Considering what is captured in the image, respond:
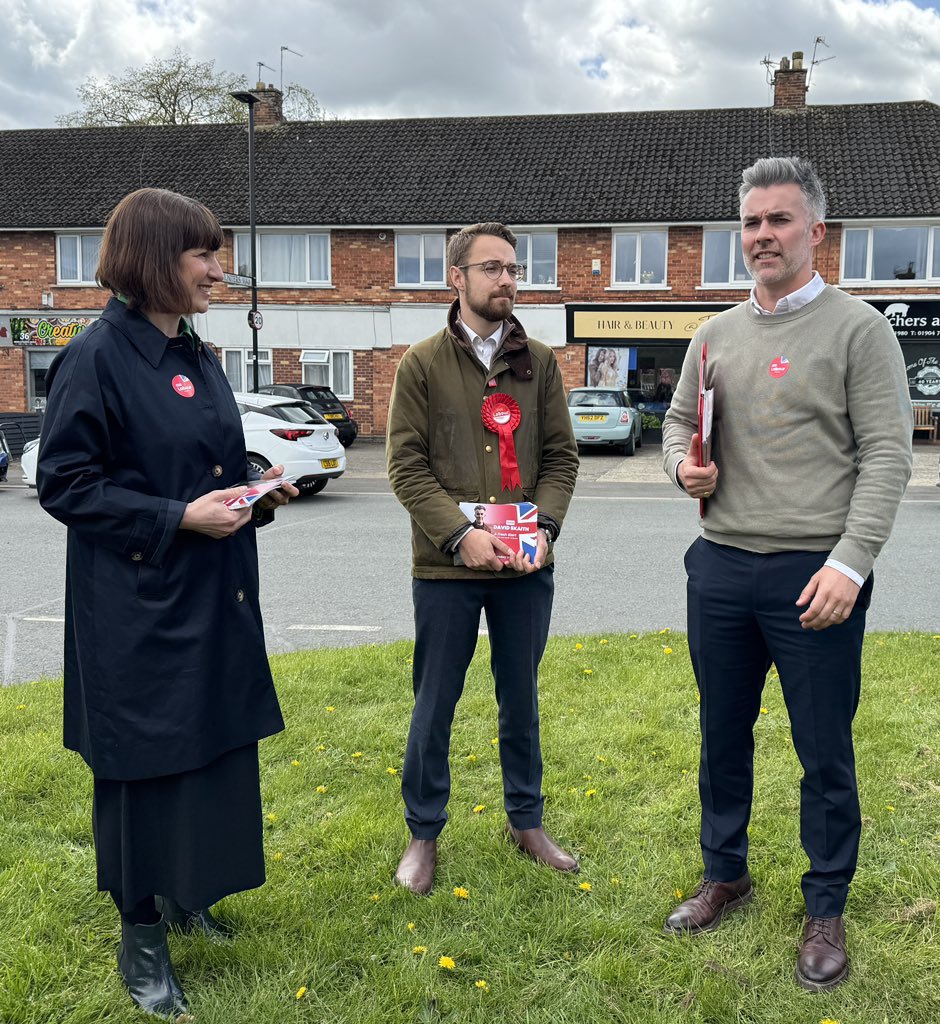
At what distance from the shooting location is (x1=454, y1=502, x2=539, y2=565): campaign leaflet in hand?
3.26 m

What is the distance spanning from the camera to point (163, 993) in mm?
2709

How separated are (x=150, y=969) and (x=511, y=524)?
5.60 feet

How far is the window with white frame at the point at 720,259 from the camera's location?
26.0m

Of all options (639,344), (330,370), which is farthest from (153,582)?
(330,370)

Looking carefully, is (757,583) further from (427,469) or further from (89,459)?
(89,459)

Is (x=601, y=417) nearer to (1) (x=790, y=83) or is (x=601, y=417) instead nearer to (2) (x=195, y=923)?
(1) (x=790, y=83)

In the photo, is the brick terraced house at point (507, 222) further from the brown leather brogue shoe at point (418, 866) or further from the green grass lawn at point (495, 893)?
the brown leather brogue shoe at point (418, 866)

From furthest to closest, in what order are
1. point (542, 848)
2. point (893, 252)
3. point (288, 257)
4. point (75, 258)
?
point (75, 258)
point (288, 257)
point (893, 252)
point (542, 848)

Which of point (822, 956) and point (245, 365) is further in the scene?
point (245, 365)

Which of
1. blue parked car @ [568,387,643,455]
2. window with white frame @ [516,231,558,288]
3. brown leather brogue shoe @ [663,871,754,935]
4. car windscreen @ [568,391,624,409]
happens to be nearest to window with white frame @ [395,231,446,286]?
window with white frame @ [516,231,558,288]

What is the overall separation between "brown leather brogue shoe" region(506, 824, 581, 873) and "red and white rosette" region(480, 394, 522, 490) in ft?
4.17

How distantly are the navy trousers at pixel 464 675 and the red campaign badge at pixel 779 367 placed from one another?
107 centimetres

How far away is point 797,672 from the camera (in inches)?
115

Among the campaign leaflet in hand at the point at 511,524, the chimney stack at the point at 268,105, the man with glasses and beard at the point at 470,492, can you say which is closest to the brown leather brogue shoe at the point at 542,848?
the man with glasses and beard at the point at 470,492
